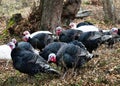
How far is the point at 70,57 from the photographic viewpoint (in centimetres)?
880

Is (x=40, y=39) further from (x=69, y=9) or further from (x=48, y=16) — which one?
(x=69, y=9)

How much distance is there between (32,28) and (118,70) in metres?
5.25

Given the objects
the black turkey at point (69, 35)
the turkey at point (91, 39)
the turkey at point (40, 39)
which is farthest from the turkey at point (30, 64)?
the turkey at point (40, 39)

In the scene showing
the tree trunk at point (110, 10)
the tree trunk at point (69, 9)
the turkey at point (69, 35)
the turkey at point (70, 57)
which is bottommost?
the tree trunk at point (110, 10)

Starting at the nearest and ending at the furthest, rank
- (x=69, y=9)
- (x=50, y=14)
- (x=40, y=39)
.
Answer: (x=40, y=39) < (x=50, y=14) < (x=69, y=9)

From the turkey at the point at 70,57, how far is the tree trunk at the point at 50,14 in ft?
11.8

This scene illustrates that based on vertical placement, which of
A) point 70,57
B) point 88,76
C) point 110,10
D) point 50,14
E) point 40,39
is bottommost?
point 110,10

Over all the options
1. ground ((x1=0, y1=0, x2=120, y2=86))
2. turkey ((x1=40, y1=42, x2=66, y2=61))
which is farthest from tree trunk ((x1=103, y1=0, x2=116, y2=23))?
turkey ((x1=40, y1=42, x2=66, y2=61))

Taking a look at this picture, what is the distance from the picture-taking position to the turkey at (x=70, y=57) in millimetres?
8773

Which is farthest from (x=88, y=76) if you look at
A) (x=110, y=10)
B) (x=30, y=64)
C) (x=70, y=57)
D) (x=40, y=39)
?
(x=110, y=10)

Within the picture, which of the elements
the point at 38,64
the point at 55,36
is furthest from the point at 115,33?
the point at 38,64

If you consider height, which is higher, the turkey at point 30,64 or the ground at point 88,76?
the turkey at point 30,64

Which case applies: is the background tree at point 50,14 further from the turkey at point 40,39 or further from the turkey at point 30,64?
the turkey at point 30,64

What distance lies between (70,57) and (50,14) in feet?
13.1
